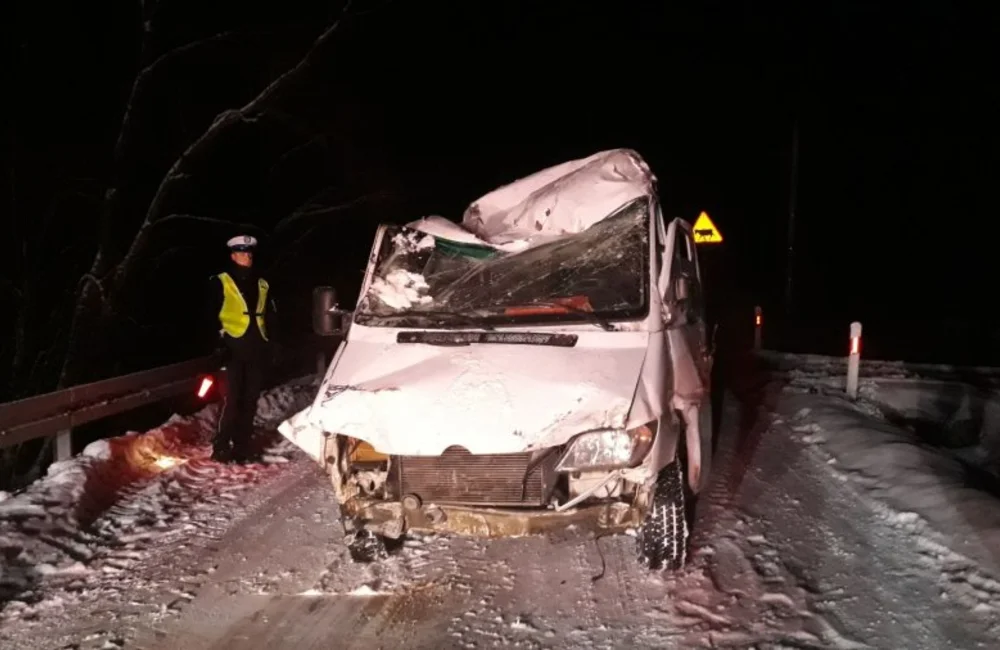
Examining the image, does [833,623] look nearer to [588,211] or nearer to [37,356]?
[588,211]

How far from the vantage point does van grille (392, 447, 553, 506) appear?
468cm

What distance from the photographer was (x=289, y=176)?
21062 mm

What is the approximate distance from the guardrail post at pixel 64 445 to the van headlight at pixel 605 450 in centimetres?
513

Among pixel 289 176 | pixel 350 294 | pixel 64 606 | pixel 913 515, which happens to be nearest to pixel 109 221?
pixel 289 176

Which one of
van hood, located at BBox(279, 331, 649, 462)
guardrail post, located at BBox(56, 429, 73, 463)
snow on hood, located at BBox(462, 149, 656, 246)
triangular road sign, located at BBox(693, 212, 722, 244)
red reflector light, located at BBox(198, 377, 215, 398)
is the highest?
triangular road sign, located at BBox(693, 212, 722, 244)

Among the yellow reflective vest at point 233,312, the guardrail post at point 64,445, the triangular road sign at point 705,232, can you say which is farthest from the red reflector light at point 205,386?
the triangular road sign at point 705,232

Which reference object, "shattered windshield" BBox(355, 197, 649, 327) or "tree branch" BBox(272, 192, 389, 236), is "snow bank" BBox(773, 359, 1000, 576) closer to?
"shattered windshield" BBox(355, 197, 649, 327)

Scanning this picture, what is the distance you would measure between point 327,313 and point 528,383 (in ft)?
6.36

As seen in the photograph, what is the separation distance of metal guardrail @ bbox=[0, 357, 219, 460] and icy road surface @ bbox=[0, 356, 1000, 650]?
1.07m

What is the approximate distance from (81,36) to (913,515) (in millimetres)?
14938

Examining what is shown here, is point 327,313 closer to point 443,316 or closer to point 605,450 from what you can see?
point 443,316

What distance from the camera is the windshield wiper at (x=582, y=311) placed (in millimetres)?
5163

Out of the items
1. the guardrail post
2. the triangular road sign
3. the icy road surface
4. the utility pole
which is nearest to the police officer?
the icy road surface

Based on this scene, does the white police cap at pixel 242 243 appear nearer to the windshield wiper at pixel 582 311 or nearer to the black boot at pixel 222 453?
the black boot at pixel 222 453
